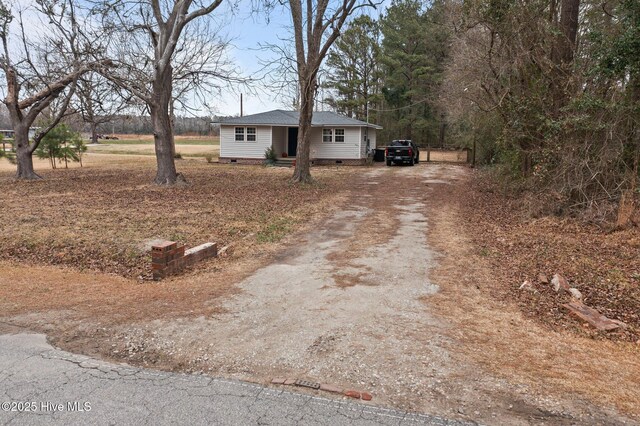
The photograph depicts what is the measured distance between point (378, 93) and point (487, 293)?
129ft

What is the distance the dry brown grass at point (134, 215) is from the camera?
7160mm

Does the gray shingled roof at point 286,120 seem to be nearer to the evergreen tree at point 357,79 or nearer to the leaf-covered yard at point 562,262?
the evergreen tree at point 357,79

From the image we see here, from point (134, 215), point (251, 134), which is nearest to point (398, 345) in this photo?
point (134, 215)

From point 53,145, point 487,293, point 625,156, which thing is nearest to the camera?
point 487,293

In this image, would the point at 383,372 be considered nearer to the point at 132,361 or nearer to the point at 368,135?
the point at 132,361

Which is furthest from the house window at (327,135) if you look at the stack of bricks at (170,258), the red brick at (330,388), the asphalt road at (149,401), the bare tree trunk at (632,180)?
the red brick at (330,388)

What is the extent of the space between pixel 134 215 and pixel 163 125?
640cm

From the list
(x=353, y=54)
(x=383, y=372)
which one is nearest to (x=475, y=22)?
(x=383, y=372)

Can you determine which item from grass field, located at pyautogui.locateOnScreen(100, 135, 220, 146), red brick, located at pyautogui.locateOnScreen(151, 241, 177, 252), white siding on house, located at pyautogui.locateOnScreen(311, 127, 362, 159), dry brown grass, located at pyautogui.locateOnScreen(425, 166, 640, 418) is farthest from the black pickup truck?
grass field, located at pyautogui.locateOnScreen(100, 135, 220, 146)

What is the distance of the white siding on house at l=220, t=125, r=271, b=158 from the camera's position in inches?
1080

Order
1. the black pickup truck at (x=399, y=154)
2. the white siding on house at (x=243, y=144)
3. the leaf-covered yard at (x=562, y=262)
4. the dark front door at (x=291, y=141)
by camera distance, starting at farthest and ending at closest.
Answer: the dark front door at (x=291, y=141)
the white siding on house at (x=243, y=144)
the black pickup truck at (x=399, y=154)
the leaf-covered yard at (x=562, y=262)

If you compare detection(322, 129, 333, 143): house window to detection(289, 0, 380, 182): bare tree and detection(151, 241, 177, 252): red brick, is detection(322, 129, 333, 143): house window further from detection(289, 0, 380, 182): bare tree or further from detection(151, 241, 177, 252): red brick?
detection(151, 241, 177, 252): red brick

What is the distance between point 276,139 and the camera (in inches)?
1121

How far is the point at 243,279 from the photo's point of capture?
5879 millimetres
